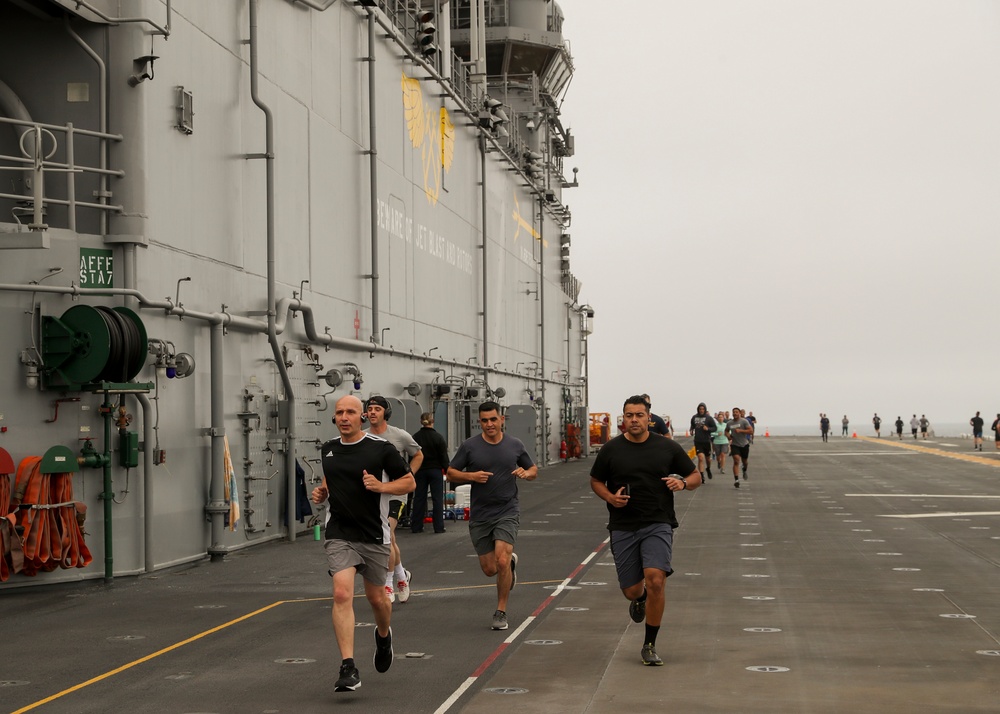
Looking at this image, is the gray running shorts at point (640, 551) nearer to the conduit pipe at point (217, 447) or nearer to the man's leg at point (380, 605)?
the man's leg at point (380, 605)

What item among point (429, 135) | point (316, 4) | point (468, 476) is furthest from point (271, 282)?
point (429, 135)

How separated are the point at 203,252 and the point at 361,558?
9013mm

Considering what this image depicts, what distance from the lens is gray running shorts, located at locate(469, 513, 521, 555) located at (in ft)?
35.8

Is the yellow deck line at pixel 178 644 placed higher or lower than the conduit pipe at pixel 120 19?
lower

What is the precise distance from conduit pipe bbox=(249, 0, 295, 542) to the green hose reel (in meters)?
4.23

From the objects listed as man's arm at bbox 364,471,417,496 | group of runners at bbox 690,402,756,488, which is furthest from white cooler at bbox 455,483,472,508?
man's arm at bbox 364,471,417,496

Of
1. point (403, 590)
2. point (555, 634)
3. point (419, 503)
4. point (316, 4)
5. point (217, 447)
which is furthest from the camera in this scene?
point (316, 4)

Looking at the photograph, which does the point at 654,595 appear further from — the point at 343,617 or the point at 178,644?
the point at 178,644

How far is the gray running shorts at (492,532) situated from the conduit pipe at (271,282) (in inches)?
309

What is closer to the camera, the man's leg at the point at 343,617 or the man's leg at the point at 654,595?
the man's leg at the point at 343,617

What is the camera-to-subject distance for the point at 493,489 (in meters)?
11.0

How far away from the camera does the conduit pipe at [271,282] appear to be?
1762 cm

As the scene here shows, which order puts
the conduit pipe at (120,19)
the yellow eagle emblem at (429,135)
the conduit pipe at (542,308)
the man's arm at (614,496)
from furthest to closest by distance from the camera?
1. the conduit pipe at (542,308)
2. the yellow eagle emblem at (429,135)
3. the conduit pipe at (120,19)
4. the man's arm at (614,496)

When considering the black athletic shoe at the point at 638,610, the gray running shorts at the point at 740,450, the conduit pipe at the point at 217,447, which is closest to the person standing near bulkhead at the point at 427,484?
the conduit pipe at the point at 217,447
